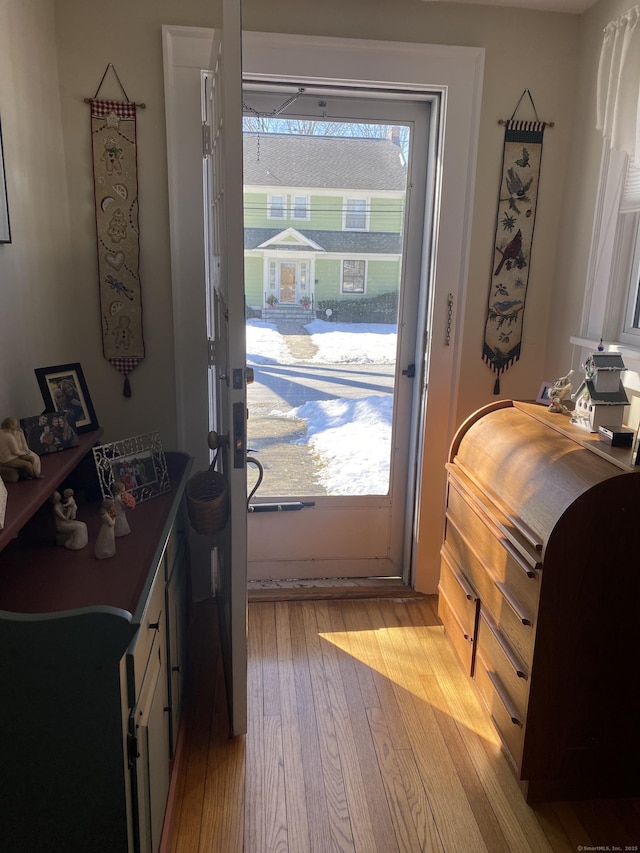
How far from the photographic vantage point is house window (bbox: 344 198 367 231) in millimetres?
2527

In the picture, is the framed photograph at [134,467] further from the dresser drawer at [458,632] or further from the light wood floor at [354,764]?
the dresser drawer at [458,632]

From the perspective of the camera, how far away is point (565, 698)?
1640 millimetres

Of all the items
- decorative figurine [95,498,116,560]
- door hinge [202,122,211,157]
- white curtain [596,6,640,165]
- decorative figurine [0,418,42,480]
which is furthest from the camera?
door hinge [202,122,211,157]

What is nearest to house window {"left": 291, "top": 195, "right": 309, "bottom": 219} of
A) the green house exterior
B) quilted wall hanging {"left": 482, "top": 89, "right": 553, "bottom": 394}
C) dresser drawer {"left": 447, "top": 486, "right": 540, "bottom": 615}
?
the green house exterior

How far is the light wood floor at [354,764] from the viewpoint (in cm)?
161

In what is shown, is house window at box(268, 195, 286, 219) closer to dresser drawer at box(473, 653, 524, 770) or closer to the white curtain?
the white curtain

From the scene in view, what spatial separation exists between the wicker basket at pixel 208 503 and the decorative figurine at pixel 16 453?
499 millimetres

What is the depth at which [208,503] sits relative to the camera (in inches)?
71.2

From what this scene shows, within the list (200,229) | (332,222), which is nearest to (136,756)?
(200,229)

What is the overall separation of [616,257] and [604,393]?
2.09 ft

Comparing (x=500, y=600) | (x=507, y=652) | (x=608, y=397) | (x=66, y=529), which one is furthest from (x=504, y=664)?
(x=66, y=529)

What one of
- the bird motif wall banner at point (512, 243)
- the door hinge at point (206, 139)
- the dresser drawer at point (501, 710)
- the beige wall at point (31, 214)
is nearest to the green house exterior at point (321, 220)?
the door hinge at point (206, 139)

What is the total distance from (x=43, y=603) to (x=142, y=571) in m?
0.24

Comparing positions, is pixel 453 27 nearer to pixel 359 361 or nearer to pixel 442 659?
pixel 359 361
